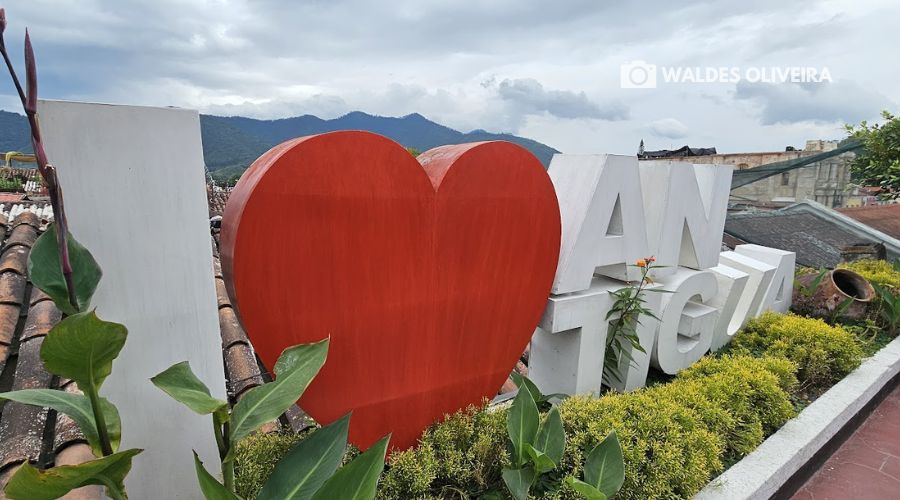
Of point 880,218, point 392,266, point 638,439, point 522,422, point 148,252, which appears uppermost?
point 148,252

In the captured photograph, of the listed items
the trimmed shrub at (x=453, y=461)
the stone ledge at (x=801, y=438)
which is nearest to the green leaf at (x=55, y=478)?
the trimmed shrub at (x=453, y=461)

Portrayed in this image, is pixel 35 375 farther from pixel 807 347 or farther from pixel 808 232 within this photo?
pixel 808 232

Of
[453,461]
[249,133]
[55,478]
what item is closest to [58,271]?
[55,478]

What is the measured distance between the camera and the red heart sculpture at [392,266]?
5.98ft

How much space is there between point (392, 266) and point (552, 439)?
3.63 feet

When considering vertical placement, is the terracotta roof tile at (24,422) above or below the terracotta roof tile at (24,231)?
below

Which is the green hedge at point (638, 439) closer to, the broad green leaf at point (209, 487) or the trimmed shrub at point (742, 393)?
the trimmed shrub at point (742, 393)

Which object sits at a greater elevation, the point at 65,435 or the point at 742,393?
the point at 65,435

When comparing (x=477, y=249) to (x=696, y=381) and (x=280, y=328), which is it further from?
(x=696, y=381)

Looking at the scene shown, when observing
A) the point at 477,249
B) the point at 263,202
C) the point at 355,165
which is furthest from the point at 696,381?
the point at 263,202

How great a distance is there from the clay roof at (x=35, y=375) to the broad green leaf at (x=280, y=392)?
2.66ft

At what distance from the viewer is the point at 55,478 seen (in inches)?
42.0

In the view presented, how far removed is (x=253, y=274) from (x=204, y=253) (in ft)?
0.60

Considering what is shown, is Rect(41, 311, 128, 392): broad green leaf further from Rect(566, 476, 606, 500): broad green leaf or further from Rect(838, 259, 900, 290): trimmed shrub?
Rect(838, 259, 900, 290): trimmed shrub
